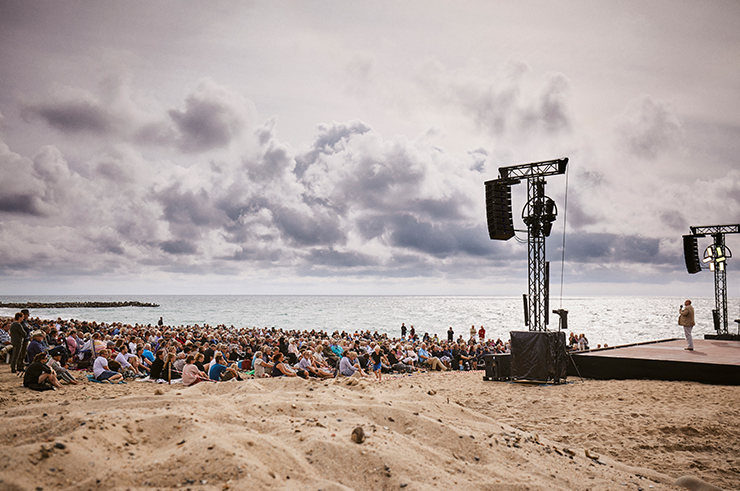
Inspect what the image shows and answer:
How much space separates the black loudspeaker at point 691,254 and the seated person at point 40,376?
2752cm

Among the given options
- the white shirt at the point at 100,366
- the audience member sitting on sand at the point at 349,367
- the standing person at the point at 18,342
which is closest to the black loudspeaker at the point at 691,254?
the audience member sitting on sand at the point at 349,367

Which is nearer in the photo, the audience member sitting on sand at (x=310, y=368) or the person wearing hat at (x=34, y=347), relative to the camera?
the person wearing hat at (x=34, y=347)

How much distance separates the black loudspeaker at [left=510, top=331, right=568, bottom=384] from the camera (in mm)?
11141

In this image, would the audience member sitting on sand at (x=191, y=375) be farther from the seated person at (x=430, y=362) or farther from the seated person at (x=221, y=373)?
the seated person at (x=430, y=362)

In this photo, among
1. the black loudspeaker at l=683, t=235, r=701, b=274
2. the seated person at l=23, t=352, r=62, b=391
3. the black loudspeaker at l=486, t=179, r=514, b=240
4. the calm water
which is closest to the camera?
the seated person at l=23, t=352, r=62, b=391

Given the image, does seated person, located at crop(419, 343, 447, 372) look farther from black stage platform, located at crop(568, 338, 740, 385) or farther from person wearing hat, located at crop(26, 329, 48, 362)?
person wearing hat, located at crop(26, 329, 48, 362)

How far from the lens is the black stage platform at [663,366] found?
9995 millimetres

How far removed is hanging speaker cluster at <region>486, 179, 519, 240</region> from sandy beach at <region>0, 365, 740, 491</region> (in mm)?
5583

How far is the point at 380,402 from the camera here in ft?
20.6

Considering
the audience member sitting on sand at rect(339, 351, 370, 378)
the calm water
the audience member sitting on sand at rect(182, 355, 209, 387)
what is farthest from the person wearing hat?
the calm water

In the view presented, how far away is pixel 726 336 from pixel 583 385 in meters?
13.7

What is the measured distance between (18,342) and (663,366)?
1747 cm

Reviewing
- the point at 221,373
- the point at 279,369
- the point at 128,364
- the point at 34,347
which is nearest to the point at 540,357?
the point at 279,369

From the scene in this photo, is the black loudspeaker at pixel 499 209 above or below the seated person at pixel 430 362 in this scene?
above
